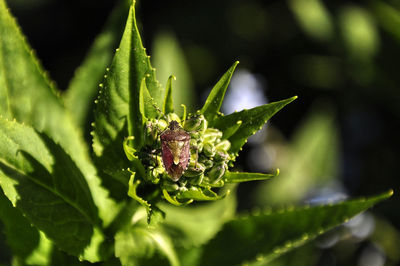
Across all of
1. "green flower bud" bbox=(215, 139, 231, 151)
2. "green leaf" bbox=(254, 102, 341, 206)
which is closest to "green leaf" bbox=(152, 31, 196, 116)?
"green leaf" bbox=(254, 102, 341, 206)

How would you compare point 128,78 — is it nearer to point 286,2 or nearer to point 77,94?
point 77,94

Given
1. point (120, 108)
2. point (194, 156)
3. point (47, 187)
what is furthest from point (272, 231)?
point (47, 187)

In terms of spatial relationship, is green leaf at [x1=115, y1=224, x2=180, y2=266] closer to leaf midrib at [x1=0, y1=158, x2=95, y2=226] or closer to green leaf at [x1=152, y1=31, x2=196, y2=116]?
leaf midrib at [x1=0, y1=158, x2=95, y2=226]

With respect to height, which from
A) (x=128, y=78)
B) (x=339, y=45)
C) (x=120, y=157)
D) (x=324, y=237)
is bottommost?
(x=324, y=237)

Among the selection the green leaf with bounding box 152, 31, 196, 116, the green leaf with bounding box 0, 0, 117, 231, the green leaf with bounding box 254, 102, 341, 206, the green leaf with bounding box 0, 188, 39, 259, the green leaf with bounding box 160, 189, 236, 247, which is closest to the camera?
the green leaf with bounding box 0, 188, 39, 259

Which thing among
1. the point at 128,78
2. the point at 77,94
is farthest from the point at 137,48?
the point at 77,94

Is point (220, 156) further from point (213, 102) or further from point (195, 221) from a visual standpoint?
point (195, 221)

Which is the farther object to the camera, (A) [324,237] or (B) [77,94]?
(A) [324,237]

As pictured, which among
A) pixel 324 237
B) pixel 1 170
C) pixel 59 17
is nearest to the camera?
pixel 1 170
